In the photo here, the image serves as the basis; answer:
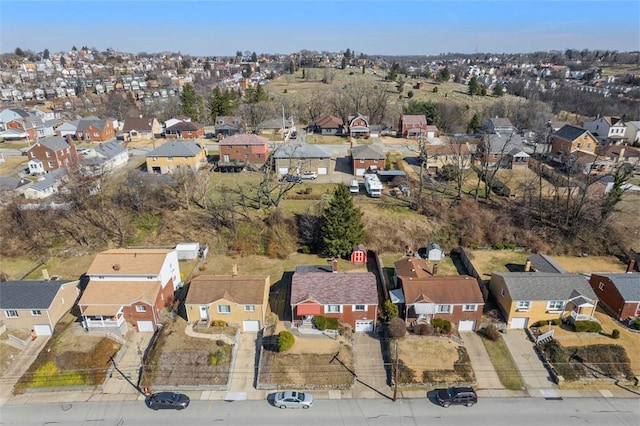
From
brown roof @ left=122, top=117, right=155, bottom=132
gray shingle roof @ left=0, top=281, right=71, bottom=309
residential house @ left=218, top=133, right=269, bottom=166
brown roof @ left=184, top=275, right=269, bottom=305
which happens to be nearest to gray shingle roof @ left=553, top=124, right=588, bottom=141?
residential house @ left=218, top=133, right=269, bottom=166

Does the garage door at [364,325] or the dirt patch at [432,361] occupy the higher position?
the garage door at [364,325]

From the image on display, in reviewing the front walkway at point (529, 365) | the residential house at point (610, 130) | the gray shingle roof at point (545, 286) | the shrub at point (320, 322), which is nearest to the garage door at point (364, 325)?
the shrub at point (320, 322)

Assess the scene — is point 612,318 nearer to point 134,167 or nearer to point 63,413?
point 63,413

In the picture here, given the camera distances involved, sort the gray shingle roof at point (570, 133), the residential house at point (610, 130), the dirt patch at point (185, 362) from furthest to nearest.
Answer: the residential house at point (610, 130)
the gray shingle roof at point (570, 133)
the dirt patch at point (185, 362)

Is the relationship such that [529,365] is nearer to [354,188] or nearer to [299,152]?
[354,188]

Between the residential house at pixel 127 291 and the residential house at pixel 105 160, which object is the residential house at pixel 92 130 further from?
the residential house at pixel 127 291

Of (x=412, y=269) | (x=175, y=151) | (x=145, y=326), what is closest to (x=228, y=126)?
(x=175, y=151)

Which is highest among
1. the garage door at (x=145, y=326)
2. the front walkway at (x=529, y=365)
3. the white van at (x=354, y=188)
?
the white van at (x=354, y=188)
